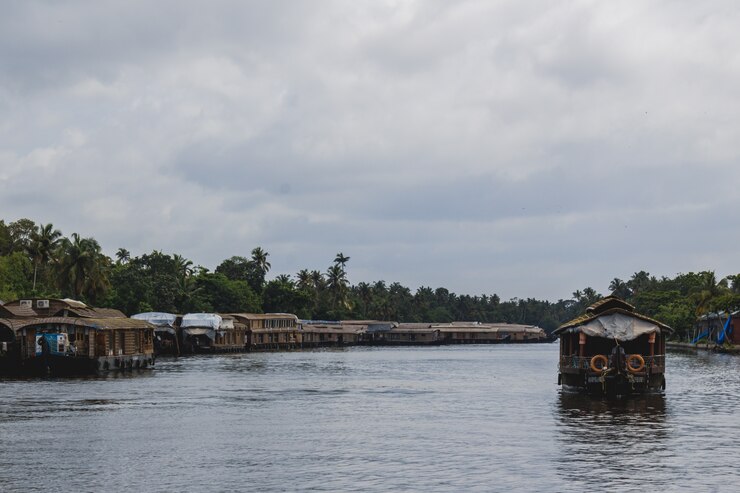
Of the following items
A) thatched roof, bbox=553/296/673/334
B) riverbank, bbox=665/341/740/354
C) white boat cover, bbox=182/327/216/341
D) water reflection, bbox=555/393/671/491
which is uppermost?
thatched roof, bbox=553/296/673/334

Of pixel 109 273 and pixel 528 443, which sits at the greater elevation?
pixel 109 273

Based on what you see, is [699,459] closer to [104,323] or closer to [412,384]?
[412,384]

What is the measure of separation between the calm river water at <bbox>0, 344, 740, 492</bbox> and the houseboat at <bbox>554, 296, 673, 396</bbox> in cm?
115

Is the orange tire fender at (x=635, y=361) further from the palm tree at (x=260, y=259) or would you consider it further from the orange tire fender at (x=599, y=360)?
the palm tree at (x=260, y=259)

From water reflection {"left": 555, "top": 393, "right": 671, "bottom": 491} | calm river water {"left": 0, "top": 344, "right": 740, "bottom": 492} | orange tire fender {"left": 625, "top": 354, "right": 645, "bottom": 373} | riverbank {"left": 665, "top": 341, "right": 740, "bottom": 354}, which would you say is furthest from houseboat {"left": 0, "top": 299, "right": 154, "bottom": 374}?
riverbank {"left": 665, "top": 341, "right": 740, "bottom": 354}

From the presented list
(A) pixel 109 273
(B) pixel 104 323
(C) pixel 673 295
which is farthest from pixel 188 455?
(C) pixel 673 295

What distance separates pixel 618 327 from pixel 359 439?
18.4m

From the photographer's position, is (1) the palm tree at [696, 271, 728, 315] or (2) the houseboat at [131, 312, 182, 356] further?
(1) the palm tree at [696, 271, 728, 315]

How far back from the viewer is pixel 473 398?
57.2m

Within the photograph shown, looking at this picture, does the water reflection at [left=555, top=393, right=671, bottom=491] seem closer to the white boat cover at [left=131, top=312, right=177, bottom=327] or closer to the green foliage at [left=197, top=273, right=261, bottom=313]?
the white boat cover at [left=131, top=312, right=177, bottom=327]

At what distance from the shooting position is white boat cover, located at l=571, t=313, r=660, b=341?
5069 cm

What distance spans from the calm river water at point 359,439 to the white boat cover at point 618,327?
3562 mm

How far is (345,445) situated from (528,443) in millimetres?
6833

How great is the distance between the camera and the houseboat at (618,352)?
5106 centimetres
